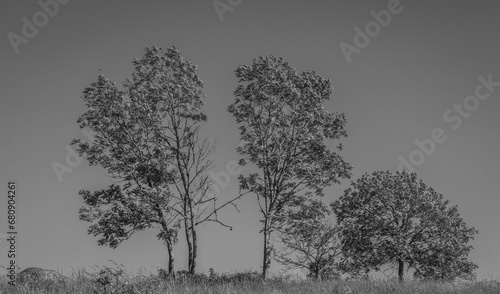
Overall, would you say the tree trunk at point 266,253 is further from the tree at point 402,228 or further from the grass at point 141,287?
the tree at point 402,228

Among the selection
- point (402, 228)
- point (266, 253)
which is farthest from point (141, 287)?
point (402, 228)

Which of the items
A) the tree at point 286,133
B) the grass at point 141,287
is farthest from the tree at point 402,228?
the grass at point 141,287

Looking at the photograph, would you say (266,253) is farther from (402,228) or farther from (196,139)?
(402,228)

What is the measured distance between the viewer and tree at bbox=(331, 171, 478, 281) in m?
44.9

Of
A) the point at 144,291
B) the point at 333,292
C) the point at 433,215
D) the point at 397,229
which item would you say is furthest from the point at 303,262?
the point at 144,291

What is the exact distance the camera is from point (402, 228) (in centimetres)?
4856

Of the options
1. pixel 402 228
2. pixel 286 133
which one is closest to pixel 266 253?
pixel 286 133

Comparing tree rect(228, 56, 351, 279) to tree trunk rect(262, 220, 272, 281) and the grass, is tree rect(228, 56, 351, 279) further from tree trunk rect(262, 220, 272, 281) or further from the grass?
the grass

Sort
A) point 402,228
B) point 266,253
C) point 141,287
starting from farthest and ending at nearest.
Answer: point 402,228, point 266,253, point 141,287

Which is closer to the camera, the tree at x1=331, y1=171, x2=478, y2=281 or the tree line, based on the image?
the tree line

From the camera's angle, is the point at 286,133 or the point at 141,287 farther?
the point at 286,133

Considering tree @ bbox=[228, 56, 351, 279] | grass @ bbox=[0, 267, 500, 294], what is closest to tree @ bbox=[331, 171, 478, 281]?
tree @ bbox=[228, 56, 351, 279]

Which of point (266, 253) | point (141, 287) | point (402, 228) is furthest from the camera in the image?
point (402, 228)

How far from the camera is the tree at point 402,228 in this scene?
4494 cm
